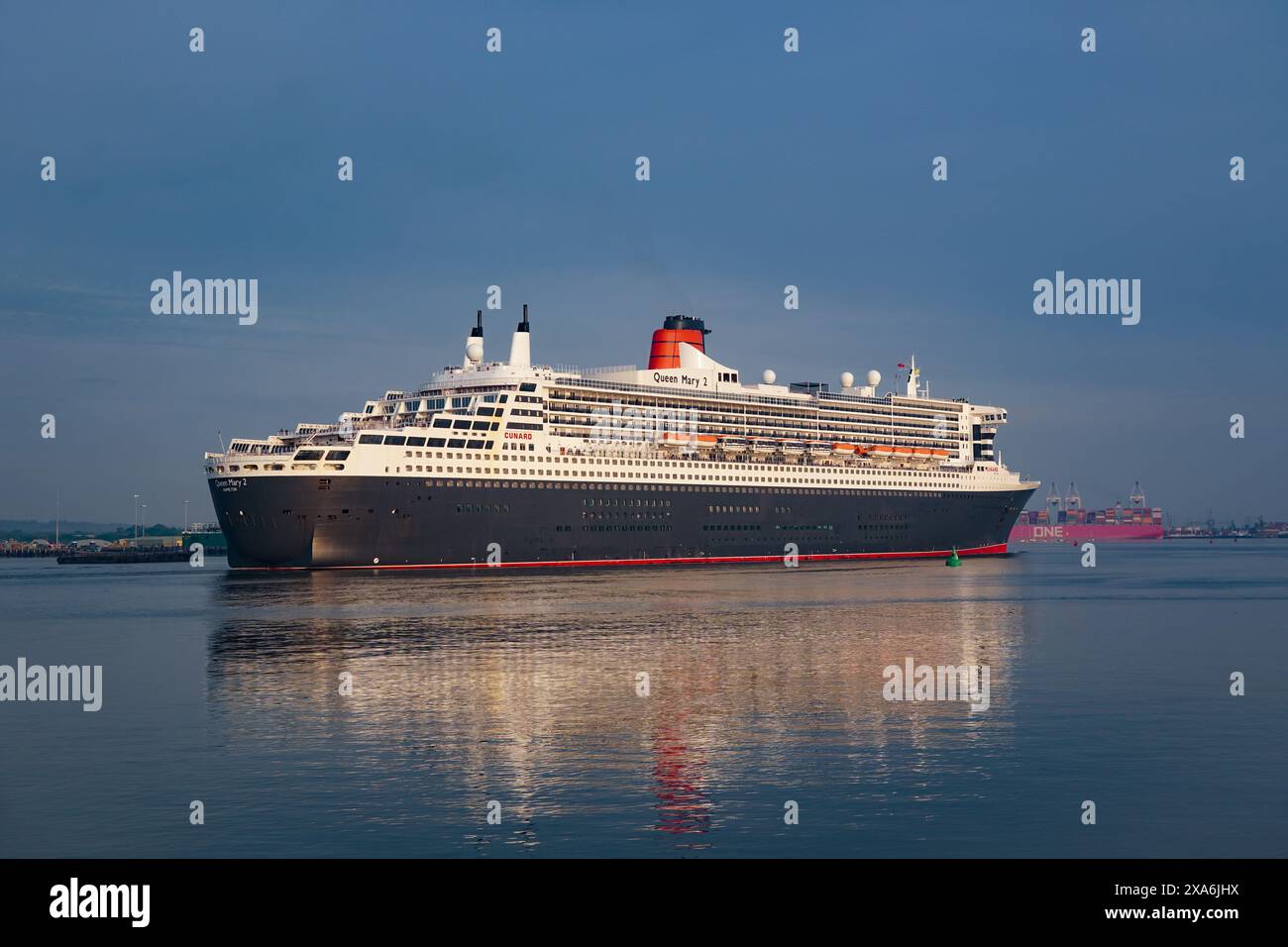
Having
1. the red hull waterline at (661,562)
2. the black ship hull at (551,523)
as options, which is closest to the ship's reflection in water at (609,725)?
the black ship hull at (551,523)

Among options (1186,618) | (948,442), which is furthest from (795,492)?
(1186,618)

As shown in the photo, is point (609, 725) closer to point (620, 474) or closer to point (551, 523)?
point (551, 523)

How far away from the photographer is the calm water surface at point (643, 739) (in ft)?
62.6

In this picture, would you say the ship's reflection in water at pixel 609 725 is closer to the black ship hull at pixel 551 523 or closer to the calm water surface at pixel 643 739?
the calm water surface at pixel 643 739

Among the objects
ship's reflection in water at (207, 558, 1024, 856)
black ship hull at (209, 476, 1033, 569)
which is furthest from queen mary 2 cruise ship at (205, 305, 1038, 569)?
ship's reflection in water at (207, 558, 1024, 856)

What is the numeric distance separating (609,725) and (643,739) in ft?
6.02

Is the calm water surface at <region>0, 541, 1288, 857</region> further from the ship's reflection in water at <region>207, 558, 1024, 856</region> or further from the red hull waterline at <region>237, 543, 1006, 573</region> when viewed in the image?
the red hull waterline at <region>237, 543, 1006, 573</region>

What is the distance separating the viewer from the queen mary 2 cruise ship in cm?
8850

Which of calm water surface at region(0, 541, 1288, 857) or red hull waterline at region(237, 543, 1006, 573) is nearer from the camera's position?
calm water surface at region(0, 541, 1288, 857)

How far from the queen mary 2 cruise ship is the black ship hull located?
0.14 metres
